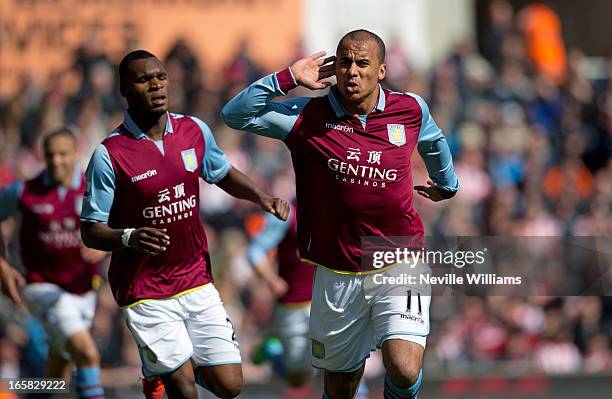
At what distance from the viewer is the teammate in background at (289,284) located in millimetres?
11742

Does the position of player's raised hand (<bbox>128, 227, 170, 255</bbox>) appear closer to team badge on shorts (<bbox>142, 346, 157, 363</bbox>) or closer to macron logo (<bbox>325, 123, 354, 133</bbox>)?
team badge on shorts (<bbox>142, 346, 157, 363</bbox>)

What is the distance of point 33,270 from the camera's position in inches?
427

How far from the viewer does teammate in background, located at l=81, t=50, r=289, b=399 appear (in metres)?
8.48

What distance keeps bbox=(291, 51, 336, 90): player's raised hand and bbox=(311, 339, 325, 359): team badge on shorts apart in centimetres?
170

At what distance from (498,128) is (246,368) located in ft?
17.9

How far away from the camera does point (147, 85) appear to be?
850 centimetres

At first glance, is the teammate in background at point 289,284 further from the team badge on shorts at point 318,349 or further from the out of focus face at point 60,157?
the team badge on shorts at point 318,349

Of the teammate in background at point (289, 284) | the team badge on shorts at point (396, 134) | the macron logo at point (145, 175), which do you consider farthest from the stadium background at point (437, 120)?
the team badge on shorts at point (396, 134)

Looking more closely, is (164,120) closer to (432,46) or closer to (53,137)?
(53,137)

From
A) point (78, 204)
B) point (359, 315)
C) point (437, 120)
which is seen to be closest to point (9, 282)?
point (78, 204)

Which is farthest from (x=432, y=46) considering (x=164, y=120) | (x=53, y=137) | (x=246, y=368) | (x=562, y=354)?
(x=164, y=120)

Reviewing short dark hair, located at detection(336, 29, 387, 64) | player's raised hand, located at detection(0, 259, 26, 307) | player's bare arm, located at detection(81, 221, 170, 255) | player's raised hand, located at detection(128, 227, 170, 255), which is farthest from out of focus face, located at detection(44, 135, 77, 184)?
short dark hair, located at detection(336, 29, 387, 64)

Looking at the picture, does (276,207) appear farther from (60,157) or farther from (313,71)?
(60,157)

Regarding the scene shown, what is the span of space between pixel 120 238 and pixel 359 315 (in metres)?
1.64
